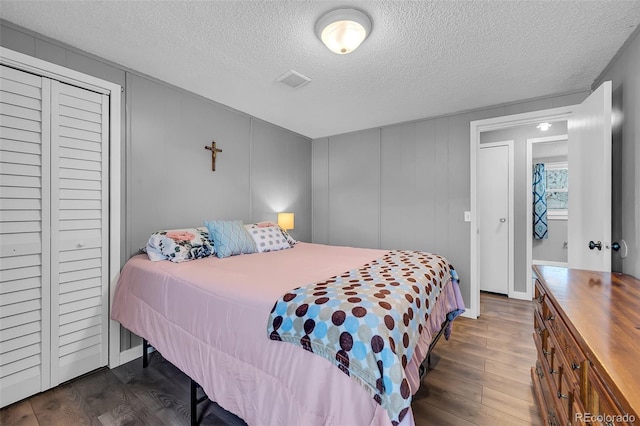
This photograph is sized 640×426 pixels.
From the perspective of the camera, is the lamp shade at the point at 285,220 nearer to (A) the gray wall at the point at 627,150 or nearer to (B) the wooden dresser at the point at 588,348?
(B) the wooden dresser at the point at 588,348

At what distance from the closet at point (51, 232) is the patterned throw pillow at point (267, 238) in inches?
47.6

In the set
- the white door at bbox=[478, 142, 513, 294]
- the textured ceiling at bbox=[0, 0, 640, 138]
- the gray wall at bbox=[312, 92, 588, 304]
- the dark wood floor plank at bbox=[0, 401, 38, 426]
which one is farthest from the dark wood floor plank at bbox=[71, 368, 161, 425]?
the white door at bbox=[478, 142, 513, 294]

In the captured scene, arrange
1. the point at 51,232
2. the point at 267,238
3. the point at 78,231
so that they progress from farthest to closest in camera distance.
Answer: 1. the point at 267,238
2. the point at 78,231
3. the point at 51,232

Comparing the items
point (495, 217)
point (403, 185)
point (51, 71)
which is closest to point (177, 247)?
point (51, 71)

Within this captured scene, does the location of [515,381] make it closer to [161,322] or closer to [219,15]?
[161,322]

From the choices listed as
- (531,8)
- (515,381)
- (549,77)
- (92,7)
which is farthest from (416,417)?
(92,7)

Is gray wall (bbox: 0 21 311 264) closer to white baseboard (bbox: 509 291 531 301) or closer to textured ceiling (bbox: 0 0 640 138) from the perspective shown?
textured ceiling (bbox: 0 0 640 138)

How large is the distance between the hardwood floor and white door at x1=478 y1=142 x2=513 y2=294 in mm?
1740

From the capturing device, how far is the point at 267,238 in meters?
2.82

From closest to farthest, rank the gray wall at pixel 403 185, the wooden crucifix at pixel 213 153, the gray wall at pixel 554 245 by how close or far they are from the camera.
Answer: the wooden crucifix at pixel 213 153 < the gray wall at pixel 403 185 < the gray wall at pixel 554 245

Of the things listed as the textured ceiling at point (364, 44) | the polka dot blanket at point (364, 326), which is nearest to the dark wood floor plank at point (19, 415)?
the polka dot blanket at point (364, 326)

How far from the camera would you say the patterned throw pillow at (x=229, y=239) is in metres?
2.37

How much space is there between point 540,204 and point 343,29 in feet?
15.1

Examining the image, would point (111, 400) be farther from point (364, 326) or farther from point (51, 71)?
point (51, 71)
